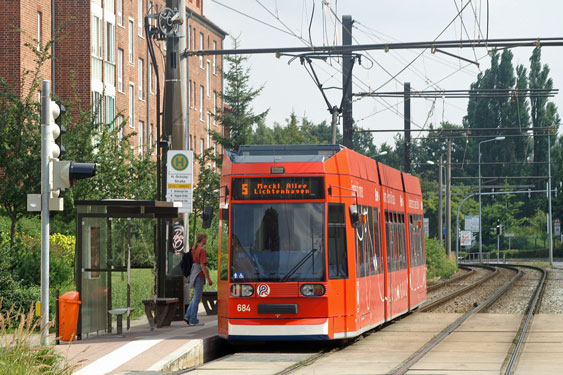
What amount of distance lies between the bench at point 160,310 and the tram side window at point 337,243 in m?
3.69

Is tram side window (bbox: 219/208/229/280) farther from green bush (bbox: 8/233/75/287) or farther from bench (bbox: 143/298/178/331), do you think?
green bush (bbox: 8/233/75/287)

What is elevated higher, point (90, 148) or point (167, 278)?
point (90, 148)

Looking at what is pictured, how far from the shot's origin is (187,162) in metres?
19.3

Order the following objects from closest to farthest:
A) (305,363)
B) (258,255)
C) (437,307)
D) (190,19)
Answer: (305,363), (258,255), (437,307), (190,19)

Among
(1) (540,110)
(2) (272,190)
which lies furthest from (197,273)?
(1) (540,110)

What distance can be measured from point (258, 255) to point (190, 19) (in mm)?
57056

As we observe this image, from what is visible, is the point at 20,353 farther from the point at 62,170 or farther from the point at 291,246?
the point at 291,246

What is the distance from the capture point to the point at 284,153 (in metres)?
17.3

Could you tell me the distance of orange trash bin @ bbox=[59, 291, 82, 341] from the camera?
16.1 meters

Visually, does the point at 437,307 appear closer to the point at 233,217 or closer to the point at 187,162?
the point at 187,162

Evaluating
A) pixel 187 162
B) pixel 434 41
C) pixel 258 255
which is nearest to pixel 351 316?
pixel 258 255

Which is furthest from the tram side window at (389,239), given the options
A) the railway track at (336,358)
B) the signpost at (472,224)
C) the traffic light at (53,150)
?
the signpost at (472,224)

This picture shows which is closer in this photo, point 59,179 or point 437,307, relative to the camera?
point 59,179

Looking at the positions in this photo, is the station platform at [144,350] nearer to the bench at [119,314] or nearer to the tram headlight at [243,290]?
the bench at [119,314]
